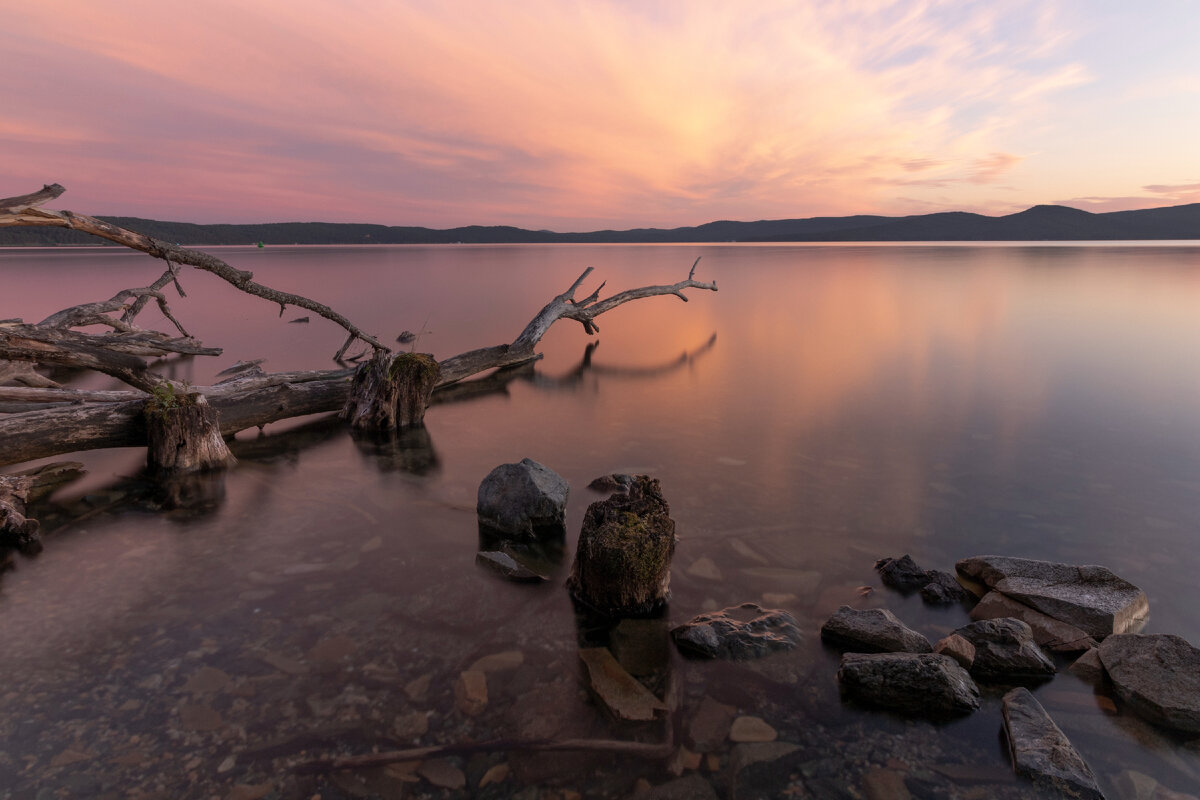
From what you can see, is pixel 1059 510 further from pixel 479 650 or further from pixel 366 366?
pixel 366 366

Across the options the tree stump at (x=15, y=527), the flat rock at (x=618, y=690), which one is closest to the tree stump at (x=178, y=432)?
the tree stump at (x=15, y=527)

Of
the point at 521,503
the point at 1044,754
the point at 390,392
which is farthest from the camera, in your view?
the point at 390,392

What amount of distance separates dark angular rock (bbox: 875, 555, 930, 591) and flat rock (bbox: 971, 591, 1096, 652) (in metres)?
0.42

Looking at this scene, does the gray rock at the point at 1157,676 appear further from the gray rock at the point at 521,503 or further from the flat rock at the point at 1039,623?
the gray rock at the point at 521,503

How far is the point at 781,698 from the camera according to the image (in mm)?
3934

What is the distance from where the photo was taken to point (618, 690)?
13.1 ft

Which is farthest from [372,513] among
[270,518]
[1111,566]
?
[1111,566]

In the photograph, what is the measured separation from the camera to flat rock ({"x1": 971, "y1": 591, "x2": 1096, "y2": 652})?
435 cm

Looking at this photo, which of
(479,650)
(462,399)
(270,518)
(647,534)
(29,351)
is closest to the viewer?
(479,650)

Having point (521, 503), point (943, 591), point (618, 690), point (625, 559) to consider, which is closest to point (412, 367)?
point (521, 503)

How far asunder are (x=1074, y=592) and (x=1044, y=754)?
1.89 meters

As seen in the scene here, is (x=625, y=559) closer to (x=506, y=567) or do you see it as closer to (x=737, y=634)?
(x=737, y=634)

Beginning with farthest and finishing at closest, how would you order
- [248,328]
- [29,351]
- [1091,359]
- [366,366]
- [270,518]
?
[248,328], [1091,359], [366,366], [29,351], [270,518]

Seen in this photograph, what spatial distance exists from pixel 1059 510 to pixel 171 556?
910 centimetres
